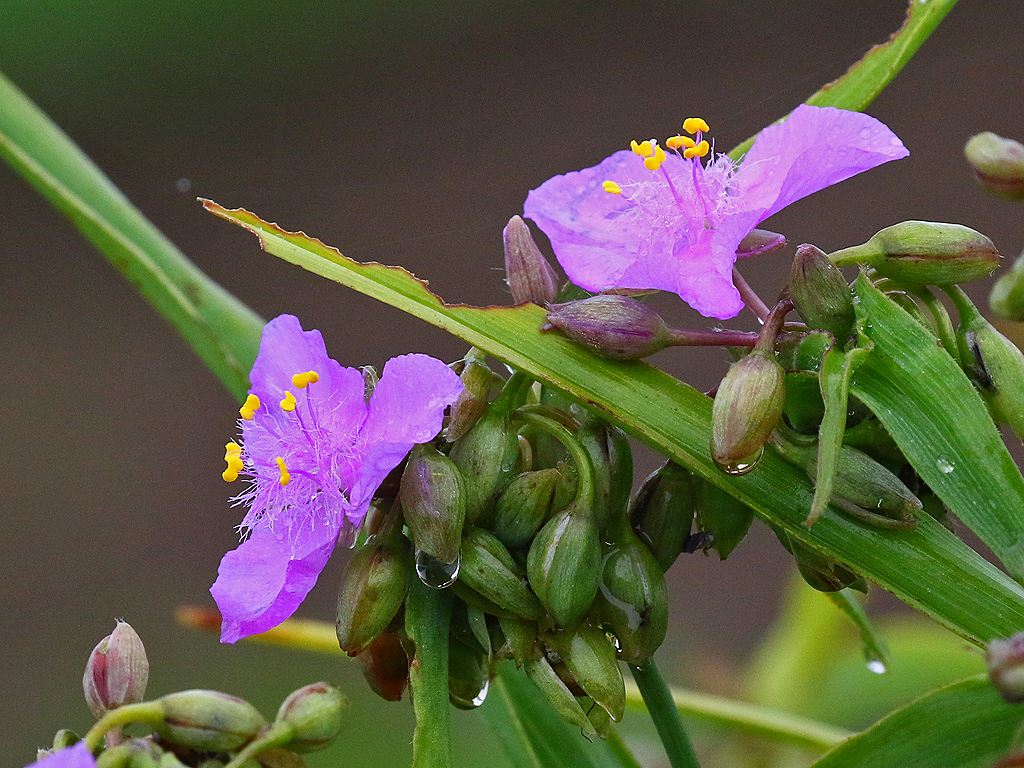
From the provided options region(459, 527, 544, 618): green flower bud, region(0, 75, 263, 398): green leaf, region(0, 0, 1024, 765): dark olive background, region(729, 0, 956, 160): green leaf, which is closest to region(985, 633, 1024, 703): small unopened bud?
region(459, 527, 544, 618): green flower bud

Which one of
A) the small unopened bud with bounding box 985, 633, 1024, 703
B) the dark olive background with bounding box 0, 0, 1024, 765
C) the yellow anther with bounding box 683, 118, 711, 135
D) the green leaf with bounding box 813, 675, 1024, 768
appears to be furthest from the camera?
the dark olive background with bounding box 0, 0, 1024, 765

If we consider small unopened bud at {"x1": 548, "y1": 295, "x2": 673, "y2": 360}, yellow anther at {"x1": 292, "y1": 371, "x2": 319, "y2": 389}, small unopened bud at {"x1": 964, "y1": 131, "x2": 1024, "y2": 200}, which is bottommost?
yellow anther at {"x1": 292, "y1": 371, "x2": 319, "y2": 389}

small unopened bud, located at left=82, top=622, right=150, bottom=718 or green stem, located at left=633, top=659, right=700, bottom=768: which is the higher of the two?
small unopened bud, located at left=82, top=622, right=150, bottom=718

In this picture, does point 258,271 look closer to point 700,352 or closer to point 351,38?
point 351,38

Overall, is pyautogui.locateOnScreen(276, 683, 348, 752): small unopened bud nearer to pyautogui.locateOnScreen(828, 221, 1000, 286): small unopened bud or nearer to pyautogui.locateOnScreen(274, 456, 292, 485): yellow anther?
pyautogui.locateOnScreen(274, 456, 292, 485): yellow anther

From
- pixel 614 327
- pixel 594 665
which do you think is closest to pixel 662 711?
pixel 594 665

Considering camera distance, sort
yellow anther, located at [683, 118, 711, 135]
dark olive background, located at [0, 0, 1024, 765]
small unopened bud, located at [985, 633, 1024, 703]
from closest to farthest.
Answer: small unopened bud, located at [985, 633, 1024, 703], yellow anther, located at [683, 118, 711, 135], dark olive background, located at [0, 0, 1024, 765]
